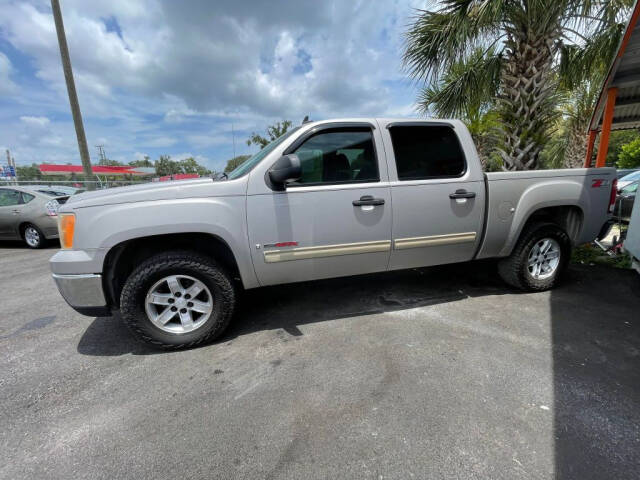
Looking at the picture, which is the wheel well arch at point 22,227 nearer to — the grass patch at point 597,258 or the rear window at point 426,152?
the rear window at point 426,152

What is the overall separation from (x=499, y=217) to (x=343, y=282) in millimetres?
1987

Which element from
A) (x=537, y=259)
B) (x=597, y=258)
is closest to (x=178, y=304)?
(x=537, y=259)

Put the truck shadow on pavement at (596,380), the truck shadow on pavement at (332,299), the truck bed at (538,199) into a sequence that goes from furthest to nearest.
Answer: the truck bed at (538,199)
the truck shadow on pavement at (332,299)
the truck shadow on pavement at (596,380)

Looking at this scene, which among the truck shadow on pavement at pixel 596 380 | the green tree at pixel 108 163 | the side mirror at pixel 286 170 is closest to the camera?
the truck shadow on pavement at pixel 596 380

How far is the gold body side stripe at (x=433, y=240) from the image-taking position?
115 inches

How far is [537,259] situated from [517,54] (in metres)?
4.34

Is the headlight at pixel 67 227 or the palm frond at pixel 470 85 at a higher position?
the palm frond at pixel 470 85

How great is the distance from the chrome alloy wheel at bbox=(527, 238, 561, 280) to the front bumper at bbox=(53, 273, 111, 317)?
14.1 feet

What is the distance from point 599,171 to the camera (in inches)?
137

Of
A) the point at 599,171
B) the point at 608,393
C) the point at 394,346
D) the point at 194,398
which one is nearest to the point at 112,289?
the point at 194,398

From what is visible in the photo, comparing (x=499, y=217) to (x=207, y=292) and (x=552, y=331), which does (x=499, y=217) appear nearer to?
(x=552, y=331)

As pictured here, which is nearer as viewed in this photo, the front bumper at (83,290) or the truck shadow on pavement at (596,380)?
the truck shadow on pavement at (596,380)

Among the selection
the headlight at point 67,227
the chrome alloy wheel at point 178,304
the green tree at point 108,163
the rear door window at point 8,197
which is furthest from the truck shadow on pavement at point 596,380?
the green tree at point 108,163

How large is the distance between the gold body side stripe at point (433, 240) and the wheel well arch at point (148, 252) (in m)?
1.55
